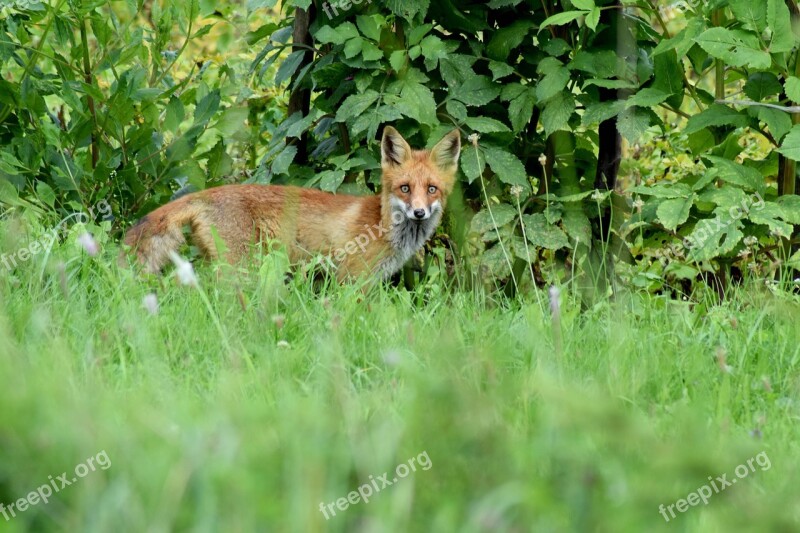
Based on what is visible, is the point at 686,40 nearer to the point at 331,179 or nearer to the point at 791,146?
the point at 791,146

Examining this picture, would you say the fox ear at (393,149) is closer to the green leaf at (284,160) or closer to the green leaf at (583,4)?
the green leaf at (284,160)

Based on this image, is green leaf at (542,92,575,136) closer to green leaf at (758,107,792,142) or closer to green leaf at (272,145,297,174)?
green leaf at (758,107,792,142)

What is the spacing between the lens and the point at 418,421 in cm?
236

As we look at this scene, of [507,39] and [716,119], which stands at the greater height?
[507,39]

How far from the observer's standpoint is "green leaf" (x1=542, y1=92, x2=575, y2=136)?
16.4 ft

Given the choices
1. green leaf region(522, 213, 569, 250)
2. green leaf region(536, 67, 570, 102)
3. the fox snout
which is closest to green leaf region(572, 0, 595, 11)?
green leaf region(536, 67, 570, 102)

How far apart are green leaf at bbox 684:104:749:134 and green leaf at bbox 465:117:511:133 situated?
0.93 metres

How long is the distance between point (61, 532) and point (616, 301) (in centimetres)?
331

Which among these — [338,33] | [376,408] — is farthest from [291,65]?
[376,408]

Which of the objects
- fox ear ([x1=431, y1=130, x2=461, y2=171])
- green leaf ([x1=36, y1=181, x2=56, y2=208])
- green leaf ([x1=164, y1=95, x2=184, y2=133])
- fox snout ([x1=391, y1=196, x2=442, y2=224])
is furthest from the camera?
fox snout ([x1=391, y1=196, x2=442, y2=224])

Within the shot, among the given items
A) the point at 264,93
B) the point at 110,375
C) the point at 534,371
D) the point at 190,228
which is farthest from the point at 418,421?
the point at 264,93

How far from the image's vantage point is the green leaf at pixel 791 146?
178 inches

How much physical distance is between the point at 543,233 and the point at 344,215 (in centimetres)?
134

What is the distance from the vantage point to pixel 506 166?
5207mm
